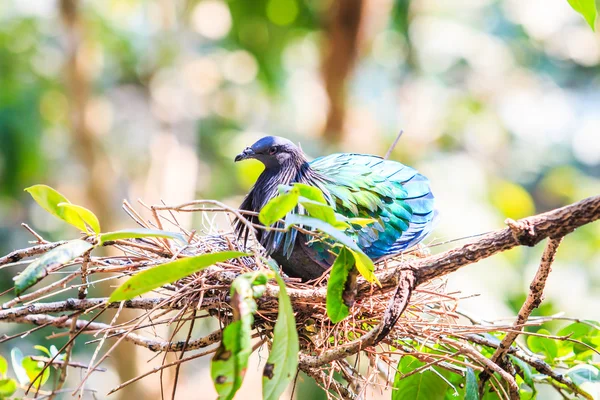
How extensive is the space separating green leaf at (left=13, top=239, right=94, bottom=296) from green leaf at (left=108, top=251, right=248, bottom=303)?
4.3 inches

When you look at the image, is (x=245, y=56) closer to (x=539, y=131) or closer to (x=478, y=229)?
(x=478, y=229)

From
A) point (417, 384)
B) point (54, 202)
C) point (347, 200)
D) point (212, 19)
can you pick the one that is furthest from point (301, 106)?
point (54, 202)

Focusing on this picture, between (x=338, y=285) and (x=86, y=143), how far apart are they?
13.9 ft

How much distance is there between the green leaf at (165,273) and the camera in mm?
1021

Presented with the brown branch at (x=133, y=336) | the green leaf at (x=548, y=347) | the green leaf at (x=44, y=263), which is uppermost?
the green leaf at (x=44, y=263)

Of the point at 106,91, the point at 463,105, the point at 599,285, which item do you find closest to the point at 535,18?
the point at 463,105

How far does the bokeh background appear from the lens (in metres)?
5.00

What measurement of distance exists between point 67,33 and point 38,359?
368 centimetres

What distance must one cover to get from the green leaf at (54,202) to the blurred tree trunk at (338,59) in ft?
13.6

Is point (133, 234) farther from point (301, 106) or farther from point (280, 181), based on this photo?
point (301, 106)

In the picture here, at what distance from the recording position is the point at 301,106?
8.70 m

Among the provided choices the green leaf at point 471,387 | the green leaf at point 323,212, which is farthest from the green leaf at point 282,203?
the green leaf at point 471,387

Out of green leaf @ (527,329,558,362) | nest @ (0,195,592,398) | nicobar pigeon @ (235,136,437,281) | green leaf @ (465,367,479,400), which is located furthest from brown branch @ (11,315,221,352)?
green leaf @ (527,329,558,362)

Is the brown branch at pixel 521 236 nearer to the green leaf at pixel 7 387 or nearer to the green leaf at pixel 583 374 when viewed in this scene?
the green leaf at pixel 583 374
